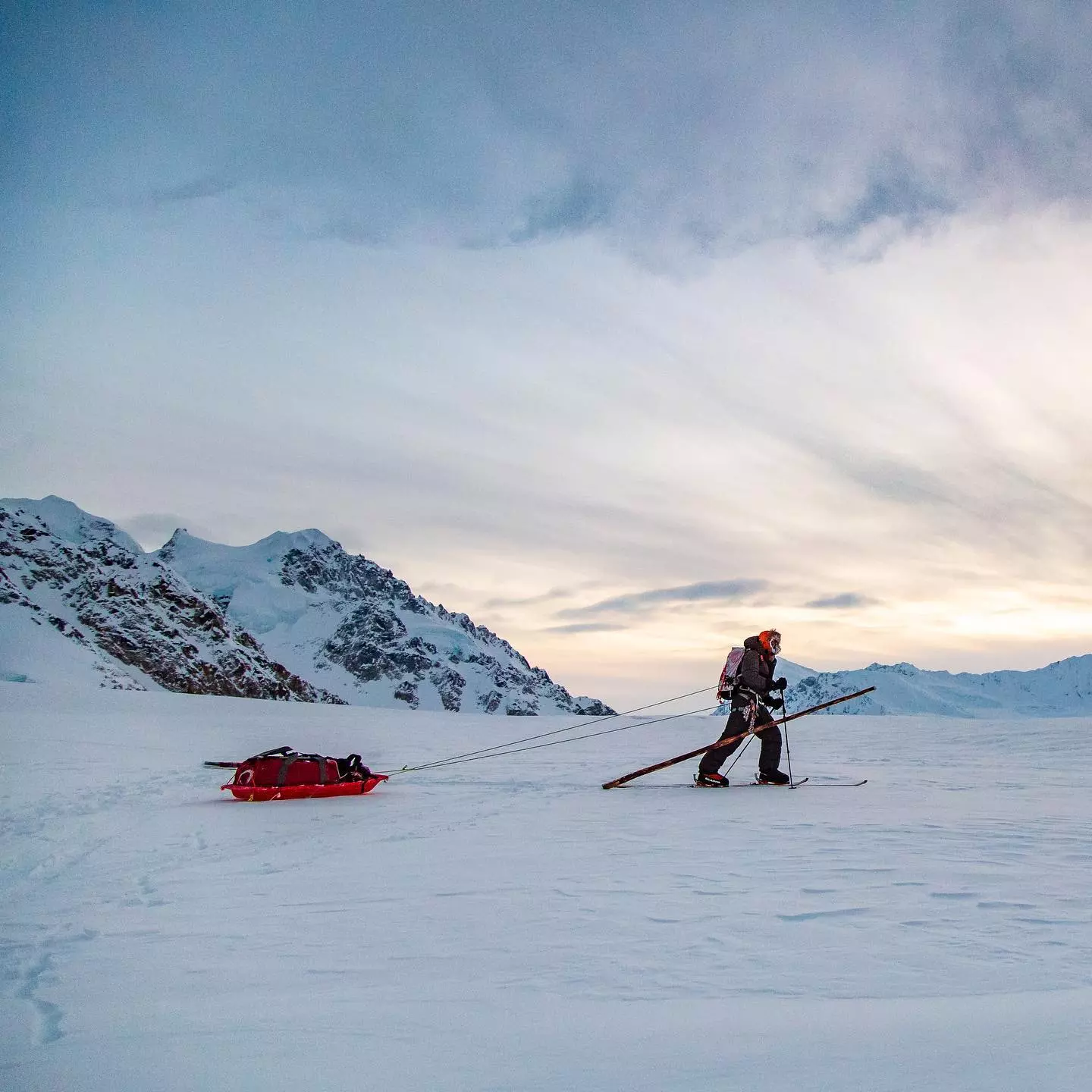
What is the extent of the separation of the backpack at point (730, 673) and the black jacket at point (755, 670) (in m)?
0.07

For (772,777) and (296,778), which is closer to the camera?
(296,778)

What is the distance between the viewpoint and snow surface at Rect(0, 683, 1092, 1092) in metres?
2.91

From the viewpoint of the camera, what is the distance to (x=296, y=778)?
37.1 feet

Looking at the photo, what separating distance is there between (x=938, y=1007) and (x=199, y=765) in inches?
536

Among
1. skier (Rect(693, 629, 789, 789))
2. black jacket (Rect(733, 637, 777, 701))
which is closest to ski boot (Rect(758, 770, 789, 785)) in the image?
skier (Rect(693, 629, 789, 789))

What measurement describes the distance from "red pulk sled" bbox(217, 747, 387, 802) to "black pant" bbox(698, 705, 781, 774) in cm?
463

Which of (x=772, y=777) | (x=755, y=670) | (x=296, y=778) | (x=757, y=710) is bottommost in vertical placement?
(x=772, y=777)

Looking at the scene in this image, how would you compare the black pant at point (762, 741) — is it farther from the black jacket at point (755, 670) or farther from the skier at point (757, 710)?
the black jacket at point (755, 670)

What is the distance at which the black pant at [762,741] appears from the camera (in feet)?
40.0

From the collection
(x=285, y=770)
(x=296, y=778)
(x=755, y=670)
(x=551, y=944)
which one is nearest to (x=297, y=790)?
(x=296, y=778)

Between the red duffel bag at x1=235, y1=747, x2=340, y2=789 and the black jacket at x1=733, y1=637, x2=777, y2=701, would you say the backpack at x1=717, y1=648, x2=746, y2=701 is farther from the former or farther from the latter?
the red duffel bag at x1=235, y1=747, x2=340, y2=789

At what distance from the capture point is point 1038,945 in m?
4.07

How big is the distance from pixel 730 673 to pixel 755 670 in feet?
1.47

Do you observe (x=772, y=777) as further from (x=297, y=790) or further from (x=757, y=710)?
(x=297, y=790)
